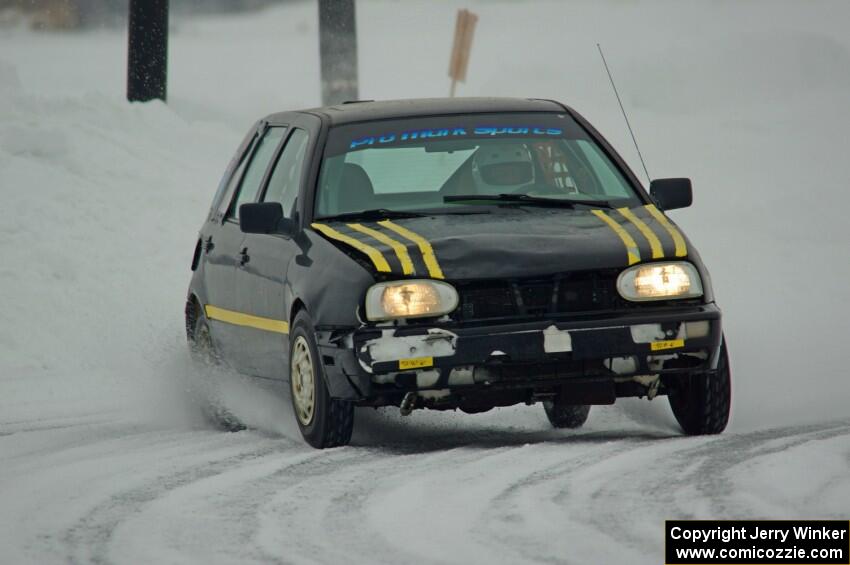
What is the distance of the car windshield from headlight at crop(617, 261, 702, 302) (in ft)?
2.75

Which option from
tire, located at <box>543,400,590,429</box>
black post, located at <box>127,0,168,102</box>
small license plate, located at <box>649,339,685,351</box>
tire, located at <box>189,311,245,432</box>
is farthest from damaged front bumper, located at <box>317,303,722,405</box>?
black post, located at <box>127,0,168,102</box>

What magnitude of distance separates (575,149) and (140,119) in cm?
1216

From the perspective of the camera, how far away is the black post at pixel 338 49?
23.9m

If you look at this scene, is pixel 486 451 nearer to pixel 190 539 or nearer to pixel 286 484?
pixel 286 484

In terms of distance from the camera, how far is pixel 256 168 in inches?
431

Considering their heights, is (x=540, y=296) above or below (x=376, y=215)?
below

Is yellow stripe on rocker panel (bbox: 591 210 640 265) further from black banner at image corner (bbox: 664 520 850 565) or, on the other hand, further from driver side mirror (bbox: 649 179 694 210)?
black banner at image corner (bbox: 664 520 850 565)

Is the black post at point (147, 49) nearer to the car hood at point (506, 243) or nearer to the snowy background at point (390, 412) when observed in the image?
the snowy background at point (390, 412)

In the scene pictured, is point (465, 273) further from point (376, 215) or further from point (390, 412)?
point (390, 412)

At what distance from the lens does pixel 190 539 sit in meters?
6.75

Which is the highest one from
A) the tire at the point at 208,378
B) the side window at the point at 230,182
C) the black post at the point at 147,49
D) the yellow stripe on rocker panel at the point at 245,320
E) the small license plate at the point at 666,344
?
the black post at the point at 147,49

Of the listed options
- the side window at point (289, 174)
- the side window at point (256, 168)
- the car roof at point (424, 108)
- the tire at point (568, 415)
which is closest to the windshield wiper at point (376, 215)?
the side window at point (289, 174)

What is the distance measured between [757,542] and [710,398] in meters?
2.73

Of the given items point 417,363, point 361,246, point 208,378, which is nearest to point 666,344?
point 417,363
